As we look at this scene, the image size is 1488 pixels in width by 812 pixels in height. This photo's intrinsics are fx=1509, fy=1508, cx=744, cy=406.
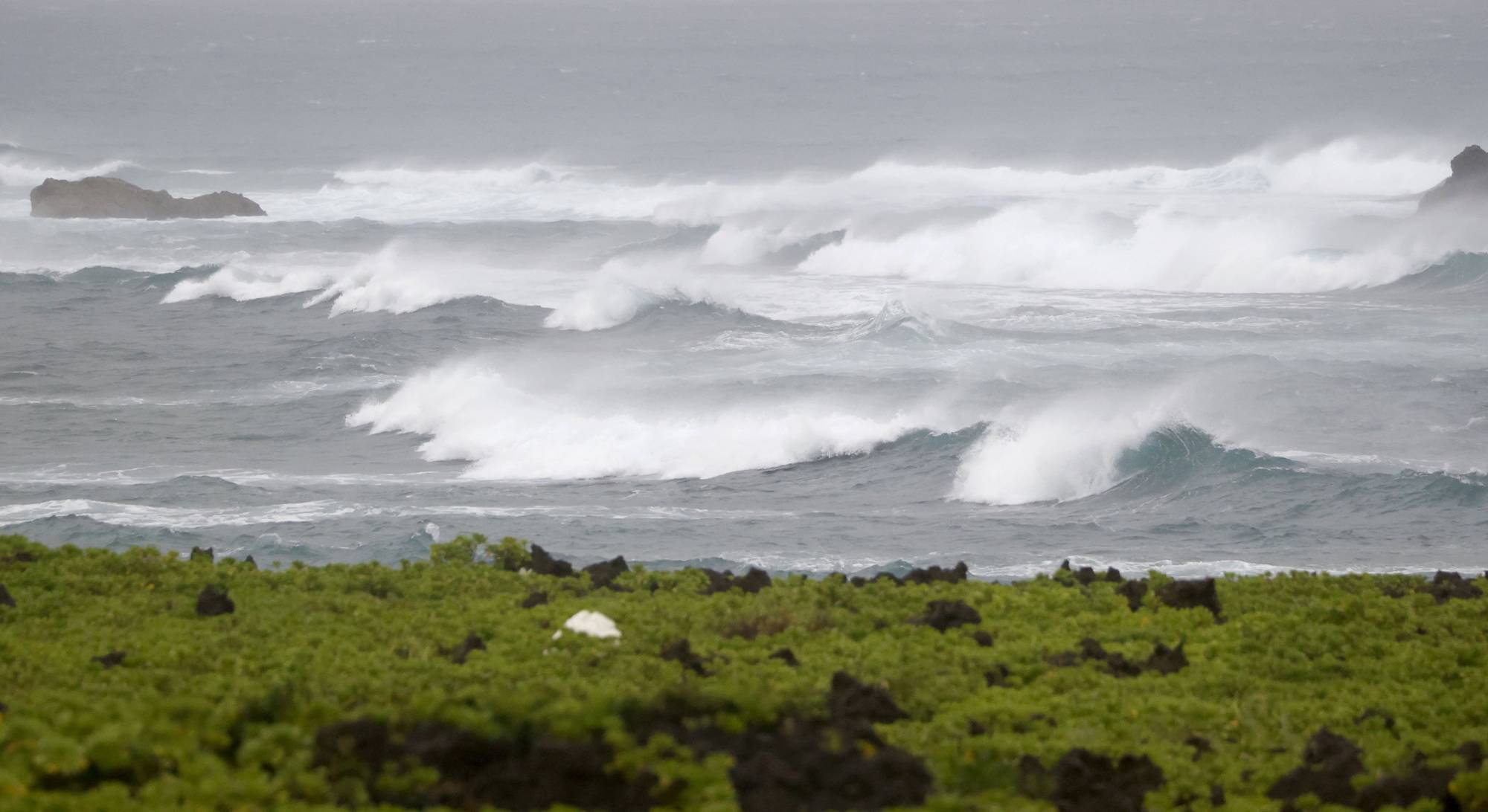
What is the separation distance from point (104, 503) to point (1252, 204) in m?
49.1

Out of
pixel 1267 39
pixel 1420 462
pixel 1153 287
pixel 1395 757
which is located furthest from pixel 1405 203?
pixel 1267 39

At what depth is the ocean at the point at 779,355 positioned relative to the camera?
20.0 m

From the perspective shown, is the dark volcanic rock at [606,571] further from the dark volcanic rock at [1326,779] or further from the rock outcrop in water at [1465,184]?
Result: the rock outcrop in water at [1465,184]

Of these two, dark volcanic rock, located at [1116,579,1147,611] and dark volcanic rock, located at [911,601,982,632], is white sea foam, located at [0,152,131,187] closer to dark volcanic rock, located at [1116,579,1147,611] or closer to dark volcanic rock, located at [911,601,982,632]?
dark volcanic rock, located at [1116,579,1147,611]

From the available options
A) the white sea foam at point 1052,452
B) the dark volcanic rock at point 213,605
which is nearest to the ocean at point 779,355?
the white sea foam at point 1052,452

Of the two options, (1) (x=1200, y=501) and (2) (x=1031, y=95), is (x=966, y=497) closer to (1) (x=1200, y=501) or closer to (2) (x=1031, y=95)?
(1) (x=1200, y=501)

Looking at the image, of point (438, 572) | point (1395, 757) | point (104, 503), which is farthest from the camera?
point (104, 503)

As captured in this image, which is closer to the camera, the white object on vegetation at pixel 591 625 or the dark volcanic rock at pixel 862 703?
the dark volcanic rock at pixel 862 703

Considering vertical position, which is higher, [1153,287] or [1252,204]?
[1252,204]

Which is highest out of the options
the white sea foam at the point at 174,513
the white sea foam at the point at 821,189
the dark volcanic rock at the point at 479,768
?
the white sea foam at the point at 821,189

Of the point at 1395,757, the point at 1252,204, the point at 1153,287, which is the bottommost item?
the point at 1395,757

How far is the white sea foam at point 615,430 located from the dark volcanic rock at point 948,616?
12.5 m

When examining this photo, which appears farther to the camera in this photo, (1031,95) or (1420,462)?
(1031,95)

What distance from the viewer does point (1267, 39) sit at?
164m
